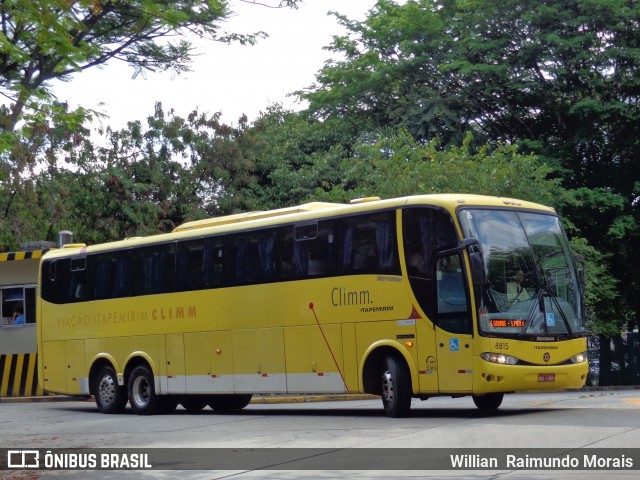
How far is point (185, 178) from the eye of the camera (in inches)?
1519

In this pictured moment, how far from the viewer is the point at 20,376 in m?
28.8

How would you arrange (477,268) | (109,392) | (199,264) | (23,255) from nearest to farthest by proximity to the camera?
1. (477,268)
2. (199,264)
3. (109,392)
4. (23,255)

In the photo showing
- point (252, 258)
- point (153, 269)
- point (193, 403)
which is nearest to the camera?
point (252, 258)

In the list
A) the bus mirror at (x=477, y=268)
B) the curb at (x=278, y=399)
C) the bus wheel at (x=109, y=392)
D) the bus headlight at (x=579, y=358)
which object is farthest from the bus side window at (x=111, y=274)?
the bus headlight at (x=579, y=358)

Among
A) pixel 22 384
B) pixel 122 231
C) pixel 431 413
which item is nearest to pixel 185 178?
pixel 122 231

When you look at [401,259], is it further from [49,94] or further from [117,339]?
[117,339]

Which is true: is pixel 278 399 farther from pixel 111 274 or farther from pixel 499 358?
pixel 499 358

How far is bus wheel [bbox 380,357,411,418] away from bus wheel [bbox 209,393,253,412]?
227 inches

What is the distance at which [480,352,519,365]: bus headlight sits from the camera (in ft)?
52.2

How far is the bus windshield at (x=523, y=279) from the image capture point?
1619cm

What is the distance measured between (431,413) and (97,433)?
5214 millimetres

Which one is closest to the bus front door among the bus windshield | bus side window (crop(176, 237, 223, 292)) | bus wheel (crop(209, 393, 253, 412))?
the bus windshield

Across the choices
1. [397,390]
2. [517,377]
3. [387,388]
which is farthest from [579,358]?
[387,388]

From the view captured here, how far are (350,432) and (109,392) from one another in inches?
356
